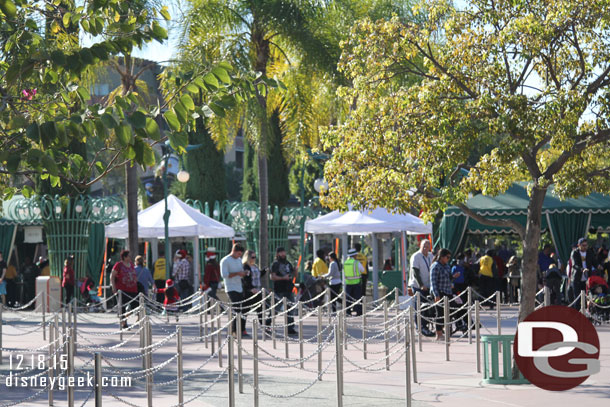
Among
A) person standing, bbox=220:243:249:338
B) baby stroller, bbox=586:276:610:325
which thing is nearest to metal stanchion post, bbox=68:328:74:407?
person standing, bbox=220:243:249:338

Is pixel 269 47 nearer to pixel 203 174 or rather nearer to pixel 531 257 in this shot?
pixel 531 257

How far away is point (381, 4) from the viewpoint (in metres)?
28.5

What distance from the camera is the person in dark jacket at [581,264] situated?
21000 millimetres

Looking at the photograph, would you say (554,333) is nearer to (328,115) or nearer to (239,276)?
(239,276)

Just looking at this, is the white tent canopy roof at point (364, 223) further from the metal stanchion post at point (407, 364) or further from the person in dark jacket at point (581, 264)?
the metal stanchion post at point (407, 364)

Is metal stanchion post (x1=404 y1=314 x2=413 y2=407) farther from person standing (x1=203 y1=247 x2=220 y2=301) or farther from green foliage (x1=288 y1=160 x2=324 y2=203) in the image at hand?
green foliage (x1=288 y1=160 x2=324 y2=203)

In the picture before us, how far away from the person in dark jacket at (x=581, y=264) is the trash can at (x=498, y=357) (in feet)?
32.8

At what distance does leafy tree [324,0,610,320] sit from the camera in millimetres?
Result: 11938

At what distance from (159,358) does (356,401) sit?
18.3ft

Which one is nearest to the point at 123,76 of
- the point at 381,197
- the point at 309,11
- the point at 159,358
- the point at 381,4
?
the point at 309,11

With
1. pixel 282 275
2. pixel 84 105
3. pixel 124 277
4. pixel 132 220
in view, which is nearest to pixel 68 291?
pixel 132 220

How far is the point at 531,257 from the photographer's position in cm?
1217

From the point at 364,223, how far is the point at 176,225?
5.65 meters

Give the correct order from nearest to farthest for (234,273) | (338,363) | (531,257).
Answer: (338,363)
(531,257)
(234,273)
